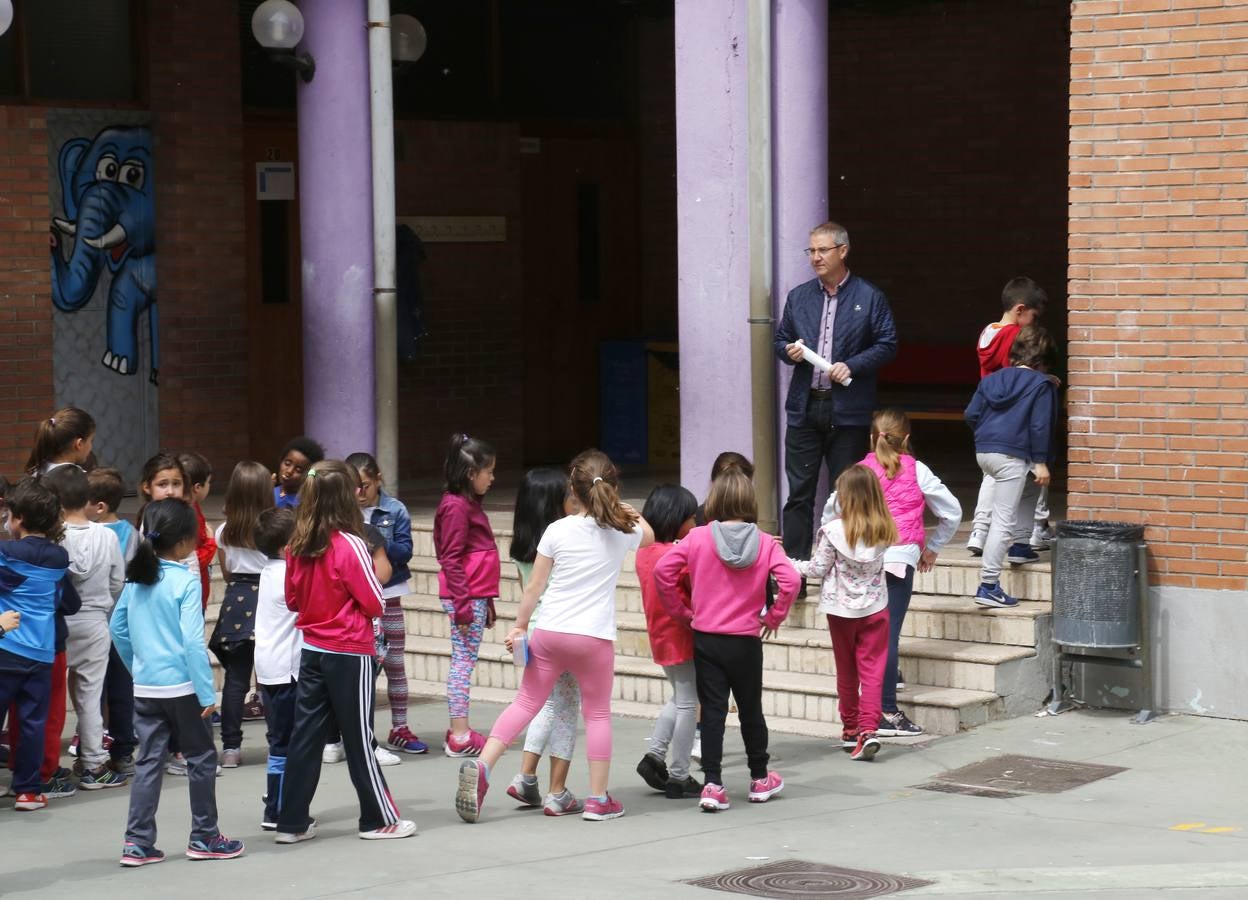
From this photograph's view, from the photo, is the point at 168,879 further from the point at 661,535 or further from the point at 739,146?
the point at 739,146

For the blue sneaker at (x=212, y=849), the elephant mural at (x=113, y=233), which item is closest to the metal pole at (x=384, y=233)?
the elephant mural at (x=113, y=233)

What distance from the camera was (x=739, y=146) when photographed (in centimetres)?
Result: 1127

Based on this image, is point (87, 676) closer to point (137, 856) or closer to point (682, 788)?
point (137, 856)

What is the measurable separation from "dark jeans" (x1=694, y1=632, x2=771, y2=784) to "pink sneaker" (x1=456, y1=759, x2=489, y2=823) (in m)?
0.93

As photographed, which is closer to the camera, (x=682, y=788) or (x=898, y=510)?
(x=682, y=788)

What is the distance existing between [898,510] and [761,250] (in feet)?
6.91

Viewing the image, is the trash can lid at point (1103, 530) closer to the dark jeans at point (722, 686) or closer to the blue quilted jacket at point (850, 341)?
the blue quilted jacket at point (850, 341)

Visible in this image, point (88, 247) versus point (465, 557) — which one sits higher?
point (88, 247)

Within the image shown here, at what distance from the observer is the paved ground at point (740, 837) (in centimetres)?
700

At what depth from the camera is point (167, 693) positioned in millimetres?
7488

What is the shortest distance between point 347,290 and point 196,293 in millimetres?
2606

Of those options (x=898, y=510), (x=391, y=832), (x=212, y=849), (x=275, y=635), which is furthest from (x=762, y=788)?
(x=212, y=849)

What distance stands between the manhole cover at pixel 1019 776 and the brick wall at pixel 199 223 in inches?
303

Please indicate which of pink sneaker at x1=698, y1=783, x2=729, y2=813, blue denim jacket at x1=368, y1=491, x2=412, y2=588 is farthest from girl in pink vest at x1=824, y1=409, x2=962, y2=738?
blue denim jacket at x1=368, y1=491, x2=412, y2=588
